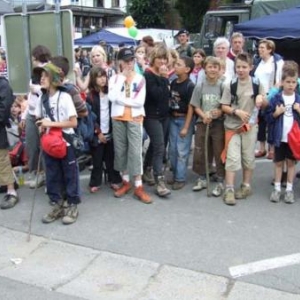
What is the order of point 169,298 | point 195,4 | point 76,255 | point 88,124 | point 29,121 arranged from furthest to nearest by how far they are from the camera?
point 195,4 < point 29,121 < point 88,124 < point 76,255 < point 169,298

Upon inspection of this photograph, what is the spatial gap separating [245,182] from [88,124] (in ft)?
6.18

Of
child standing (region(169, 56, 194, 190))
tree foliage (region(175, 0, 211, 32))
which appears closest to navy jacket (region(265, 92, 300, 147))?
child standing (region(169, 56, 194, 190))

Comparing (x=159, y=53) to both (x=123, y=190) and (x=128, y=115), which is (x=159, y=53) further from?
(x=123, y=190)

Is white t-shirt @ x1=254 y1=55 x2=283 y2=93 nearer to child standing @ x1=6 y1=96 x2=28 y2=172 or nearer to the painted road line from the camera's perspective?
child standing @ x1=6 y1=96 x2=28 y2=172

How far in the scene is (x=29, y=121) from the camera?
5.76 metres

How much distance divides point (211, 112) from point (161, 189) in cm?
103

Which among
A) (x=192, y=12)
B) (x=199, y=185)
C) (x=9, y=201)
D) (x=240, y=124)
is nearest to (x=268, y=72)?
(x=240, y=124)

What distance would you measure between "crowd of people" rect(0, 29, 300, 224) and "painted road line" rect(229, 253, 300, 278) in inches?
50.4

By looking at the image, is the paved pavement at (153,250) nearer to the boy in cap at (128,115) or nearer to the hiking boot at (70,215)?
the hiking boot at (70,215)

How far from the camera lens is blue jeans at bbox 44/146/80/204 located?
15.6 feet

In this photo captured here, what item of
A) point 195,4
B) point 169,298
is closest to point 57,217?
point 169,298

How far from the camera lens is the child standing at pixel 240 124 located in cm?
512

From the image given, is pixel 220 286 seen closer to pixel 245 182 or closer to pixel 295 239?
pixel 295 239

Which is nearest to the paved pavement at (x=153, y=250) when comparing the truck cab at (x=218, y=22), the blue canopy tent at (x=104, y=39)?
the truck cab at (x=218, y=22)
